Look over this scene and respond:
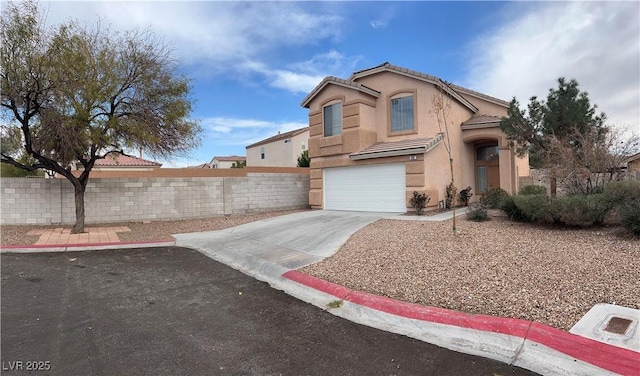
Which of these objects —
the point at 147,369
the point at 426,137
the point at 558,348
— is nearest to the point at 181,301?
the point at 147,369

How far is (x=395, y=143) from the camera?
16203 mm

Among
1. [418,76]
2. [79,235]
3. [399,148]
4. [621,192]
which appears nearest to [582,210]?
[621,192]

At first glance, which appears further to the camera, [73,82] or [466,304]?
[73,82]

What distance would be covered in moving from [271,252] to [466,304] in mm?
5430

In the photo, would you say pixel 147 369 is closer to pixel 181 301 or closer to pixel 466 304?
pixel 181 301

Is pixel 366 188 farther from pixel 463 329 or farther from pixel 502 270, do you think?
pixel 463 329

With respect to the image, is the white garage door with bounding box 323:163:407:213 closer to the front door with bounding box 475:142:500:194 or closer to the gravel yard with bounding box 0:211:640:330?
the gravel yard with bounding box 0:211:640:330

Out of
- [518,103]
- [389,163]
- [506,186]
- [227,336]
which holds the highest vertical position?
[518,103]

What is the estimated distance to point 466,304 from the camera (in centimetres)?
523

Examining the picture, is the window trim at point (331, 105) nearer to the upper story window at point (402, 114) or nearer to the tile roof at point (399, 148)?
the tile roof at point (399, 148)

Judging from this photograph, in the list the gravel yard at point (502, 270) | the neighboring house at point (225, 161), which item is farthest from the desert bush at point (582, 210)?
the neighboring house at point (225, 161)

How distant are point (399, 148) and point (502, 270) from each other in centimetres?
915

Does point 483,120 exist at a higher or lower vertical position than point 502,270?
higher

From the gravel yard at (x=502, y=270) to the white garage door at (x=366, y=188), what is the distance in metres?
5.64
